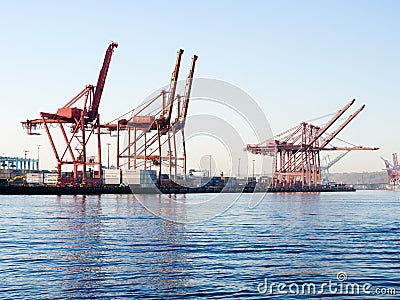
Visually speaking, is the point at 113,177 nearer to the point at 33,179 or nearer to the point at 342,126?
the point at 33,179

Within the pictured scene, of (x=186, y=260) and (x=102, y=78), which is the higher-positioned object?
(x=102, y=78)

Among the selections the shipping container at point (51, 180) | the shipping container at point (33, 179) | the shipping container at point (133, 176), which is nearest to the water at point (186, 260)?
the shipping container at point (133, 176)

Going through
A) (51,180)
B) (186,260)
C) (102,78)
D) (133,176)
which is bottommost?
(186,260)

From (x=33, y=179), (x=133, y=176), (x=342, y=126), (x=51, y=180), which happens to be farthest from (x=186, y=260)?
(x=342, y=126)

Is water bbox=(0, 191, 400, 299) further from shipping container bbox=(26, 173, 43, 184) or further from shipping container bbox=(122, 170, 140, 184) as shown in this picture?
shipping container bbox=(26, 173, 43, 184)

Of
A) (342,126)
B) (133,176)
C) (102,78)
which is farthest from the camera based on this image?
(342,126)

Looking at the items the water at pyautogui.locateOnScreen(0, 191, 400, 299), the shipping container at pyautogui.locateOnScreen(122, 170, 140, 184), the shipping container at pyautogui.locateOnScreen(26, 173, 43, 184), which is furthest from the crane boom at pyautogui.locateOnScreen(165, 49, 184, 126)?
the water at pyautogui.locateOnScreen(0, 191, 400, 299)

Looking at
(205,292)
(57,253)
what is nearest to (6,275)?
(57,253)

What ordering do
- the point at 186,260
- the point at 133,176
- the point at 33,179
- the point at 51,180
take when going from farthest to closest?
the point at 33,179, the point at 51,180, the point at 133,176, the point at 186,260

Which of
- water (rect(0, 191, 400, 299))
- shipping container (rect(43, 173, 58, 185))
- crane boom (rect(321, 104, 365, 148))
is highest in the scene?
crane boom (rect(321, 104, 365, 148))

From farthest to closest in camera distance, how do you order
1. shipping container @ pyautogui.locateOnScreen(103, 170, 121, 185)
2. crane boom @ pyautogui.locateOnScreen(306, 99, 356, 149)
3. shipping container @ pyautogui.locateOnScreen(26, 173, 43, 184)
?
crane boom @ pyautogui.locateOnScreen(306, 99, 356, 149) → shipping container @ pyautogui.locateOnScreen(26, 173, 43, 184) → shipping container @ pyautogui.locateOnScreen(103, 170, 121, 185)

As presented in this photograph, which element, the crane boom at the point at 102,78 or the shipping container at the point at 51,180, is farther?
the shipping container at the point at 51,180

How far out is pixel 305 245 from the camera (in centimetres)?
2670

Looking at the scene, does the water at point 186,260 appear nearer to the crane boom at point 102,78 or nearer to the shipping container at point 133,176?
the crane boom at point 102,78
